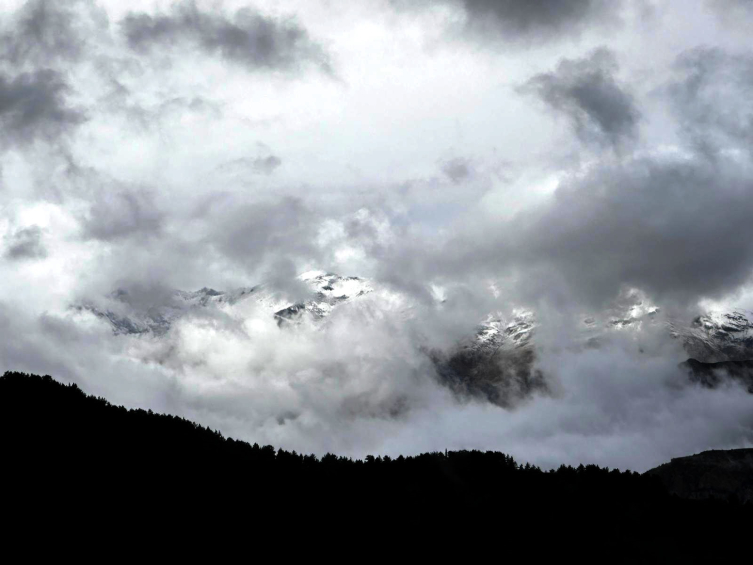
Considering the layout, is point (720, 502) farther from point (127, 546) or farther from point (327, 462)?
point (127, 546)

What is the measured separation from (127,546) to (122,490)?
1456 centimetres

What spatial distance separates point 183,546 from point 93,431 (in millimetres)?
30316

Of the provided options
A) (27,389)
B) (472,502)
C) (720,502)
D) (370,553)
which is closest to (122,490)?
(27,389)

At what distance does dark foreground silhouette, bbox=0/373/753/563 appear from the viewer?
145250mm

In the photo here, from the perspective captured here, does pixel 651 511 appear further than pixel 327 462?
No

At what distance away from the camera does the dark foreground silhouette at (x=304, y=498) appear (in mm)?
145250

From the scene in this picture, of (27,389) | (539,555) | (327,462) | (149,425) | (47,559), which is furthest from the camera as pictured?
(327,462)

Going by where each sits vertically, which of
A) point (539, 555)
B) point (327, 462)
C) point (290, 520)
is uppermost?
point (327, 462)

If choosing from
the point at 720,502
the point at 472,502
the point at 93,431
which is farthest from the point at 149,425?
the point at 720,502

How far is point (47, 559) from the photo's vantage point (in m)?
127

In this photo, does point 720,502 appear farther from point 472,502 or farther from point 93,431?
point 93,431

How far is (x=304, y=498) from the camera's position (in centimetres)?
16488

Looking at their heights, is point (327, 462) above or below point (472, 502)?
above

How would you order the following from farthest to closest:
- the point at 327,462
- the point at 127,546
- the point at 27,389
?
1. the point at 327,462
2. the point at 27,389
3. the point at 127,546
